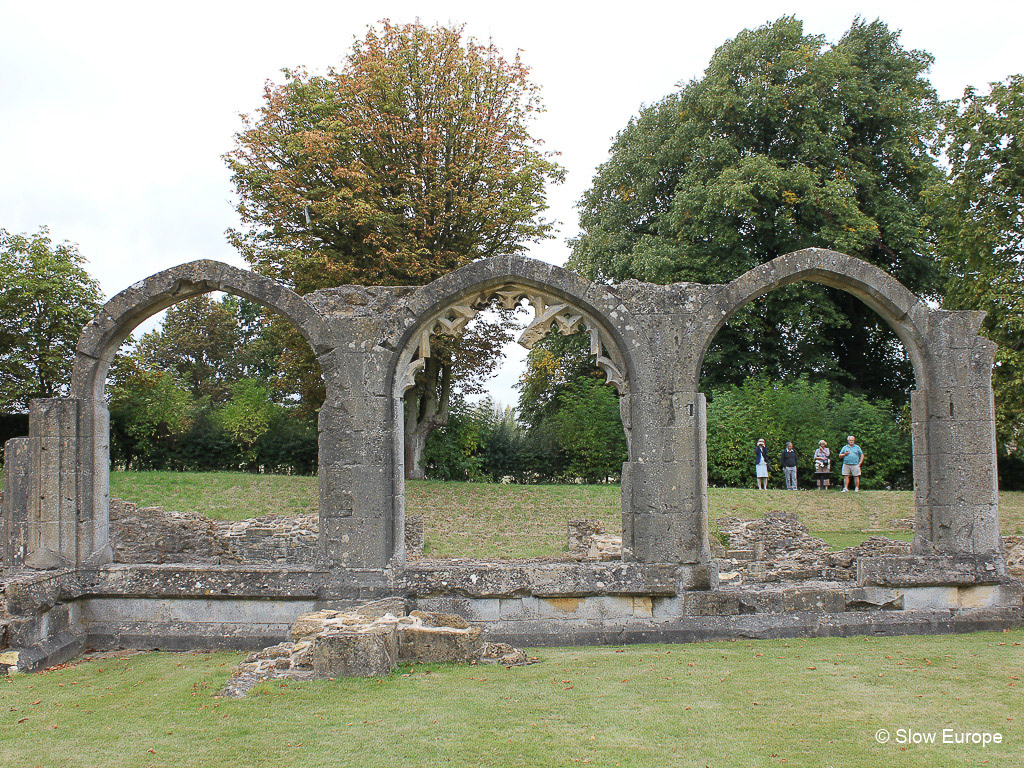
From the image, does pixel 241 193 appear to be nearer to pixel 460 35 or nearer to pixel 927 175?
pixel 460 35

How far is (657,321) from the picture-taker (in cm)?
716

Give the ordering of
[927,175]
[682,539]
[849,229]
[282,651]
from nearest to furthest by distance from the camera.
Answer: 1. [282,651]
2. [682,539]
3. [849,229]
4. [927,175]

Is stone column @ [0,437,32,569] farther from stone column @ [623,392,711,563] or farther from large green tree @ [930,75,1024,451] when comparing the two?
large green tree @ [930,75,1024,451]

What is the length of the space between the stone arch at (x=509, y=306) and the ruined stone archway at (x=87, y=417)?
800mm

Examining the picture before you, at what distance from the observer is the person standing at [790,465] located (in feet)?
57.4

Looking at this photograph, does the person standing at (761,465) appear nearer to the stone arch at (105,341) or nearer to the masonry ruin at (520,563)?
the masonry ruin at (520,563)

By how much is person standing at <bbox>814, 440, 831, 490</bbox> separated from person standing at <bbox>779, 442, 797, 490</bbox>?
0.49m

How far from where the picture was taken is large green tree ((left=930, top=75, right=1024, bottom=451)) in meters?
15.2

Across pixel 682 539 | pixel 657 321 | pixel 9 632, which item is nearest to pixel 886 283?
pixel 657 321

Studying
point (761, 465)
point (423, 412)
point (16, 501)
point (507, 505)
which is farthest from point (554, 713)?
point (423, 412)

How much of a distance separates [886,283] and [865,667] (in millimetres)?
3778

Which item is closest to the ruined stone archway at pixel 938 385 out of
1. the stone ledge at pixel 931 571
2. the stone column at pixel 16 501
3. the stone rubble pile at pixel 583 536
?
the stone ledge at pixel 931 571

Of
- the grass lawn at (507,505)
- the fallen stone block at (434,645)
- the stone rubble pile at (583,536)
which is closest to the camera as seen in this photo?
the fallen stone block at (434,645)

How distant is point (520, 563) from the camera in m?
7.36
